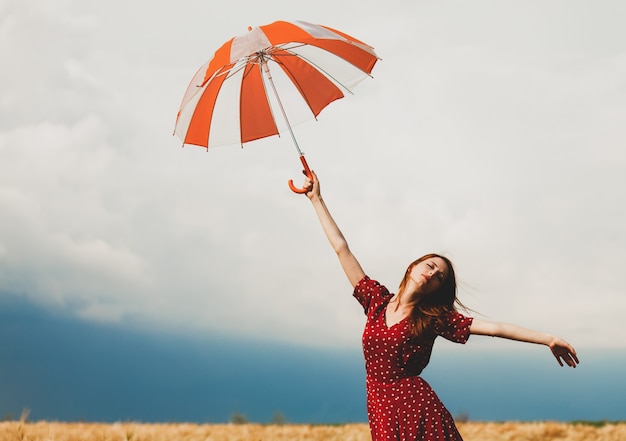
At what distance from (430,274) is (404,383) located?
80 centimetres

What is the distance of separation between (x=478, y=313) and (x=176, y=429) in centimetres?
441

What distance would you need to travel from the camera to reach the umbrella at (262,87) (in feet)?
21.4

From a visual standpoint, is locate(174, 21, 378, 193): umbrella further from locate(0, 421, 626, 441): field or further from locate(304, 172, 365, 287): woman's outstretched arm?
locate(0, 421, 626, 441): field

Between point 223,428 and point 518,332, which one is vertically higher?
point 223,428

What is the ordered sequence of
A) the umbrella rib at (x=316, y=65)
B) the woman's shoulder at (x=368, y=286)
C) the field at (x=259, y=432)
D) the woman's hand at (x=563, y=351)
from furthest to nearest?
the field at (x=259, y=432) → the umbrella rib at (x=316, y=65) → the woman's shoulder at (x=368, y=286) → the woman's hand at (x=563, y=351)

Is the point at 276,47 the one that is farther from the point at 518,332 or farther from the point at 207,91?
the point at 518,332

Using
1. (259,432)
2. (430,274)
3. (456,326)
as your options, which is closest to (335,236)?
(430,274)

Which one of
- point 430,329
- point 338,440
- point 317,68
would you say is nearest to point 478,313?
point 430,329

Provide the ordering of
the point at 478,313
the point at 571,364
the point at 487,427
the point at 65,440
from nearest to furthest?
the point at 571,364 < the point at 478,313 < the point at 65,440 < the point at 487,427

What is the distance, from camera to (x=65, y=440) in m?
7.45

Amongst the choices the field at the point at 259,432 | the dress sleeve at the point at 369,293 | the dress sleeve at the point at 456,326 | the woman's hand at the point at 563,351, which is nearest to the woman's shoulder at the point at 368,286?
the dress sleeve at the point at 369,293

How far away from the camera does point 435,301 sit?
5371 mm

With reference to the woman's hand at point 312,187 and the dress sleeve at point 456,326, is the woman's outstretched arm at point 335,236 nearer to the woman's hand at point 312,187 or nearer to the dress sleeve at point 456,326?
the woman's hand at point 312,187

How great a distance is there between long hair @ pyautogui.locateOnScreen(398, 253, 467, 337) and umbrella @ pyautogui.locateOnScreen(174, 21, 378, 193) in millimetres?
1857
